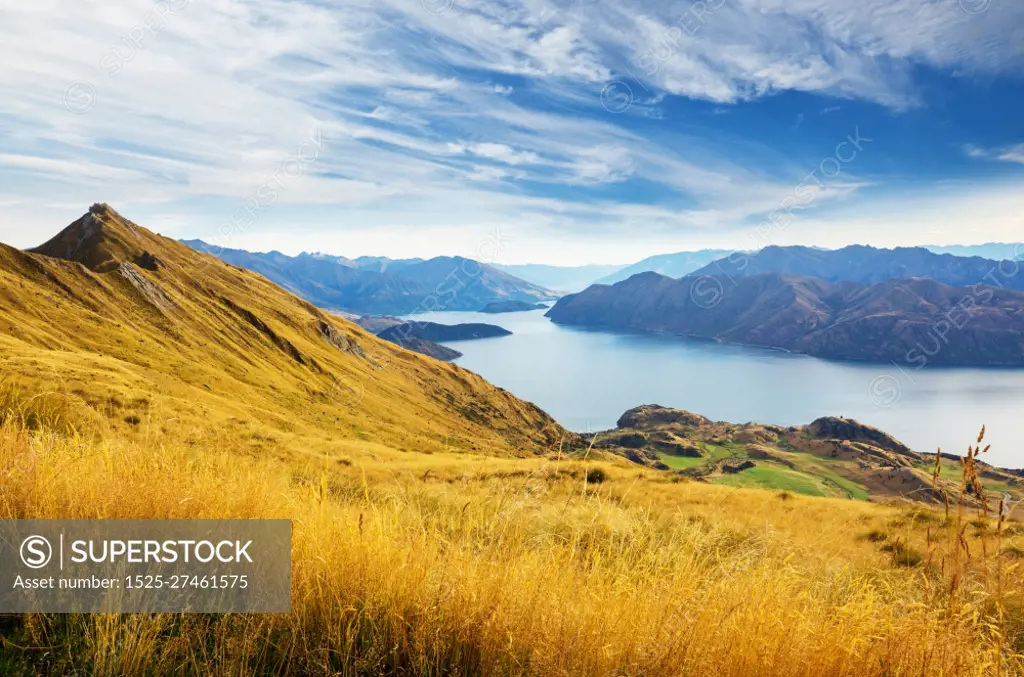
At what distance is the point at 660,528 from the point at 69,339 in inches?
2989

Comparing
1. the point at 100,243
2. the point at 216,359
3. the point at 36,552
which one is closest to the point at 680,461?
the point at 216,359

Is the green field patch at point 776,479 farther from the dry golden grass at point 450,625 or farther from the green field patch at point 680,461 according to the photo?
the dry golden grass at point 450,625

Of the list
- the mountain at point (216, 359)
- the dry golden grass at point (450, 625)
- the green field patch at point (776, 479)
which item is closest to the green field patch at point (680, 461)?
the green field patch at point (776, 479)

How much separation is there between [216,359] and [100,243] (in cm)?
5699

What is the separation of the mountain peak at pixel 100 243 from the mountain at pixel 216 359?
1.38ft

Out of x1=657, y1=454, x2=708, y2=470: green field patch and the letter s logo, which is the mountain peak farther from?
x1=657, y1=454, x2=708, y2=470: green field patch

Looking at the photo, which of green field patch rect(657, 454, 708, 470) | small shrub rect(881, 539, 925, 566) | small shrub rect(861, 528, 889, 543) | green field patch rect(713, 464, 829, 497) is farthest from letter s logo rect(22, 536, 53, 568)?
green field patch rect(657, 454, 708, 470)

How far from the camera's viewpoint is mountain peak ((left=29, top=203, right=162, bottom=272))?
375ft

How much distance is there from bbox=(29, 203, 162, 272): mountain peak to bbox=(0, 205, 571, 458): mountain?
0.42 meters

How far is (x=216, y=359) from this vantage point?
293ft

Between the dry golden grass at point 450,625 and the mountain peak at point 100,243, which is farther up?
the mountain peak at point 100,243

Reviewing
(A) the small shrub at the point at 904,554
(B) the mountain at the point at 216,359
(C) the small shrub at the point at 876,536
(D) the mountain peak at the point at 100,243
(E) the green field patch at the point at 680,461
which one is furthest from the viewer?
(E) the green field patch at the point at 680,461

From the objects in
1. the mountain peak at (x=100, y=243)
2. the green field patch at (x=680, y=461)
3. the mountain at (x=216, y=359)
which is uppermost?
the mountain peak at (x=100, y=243)

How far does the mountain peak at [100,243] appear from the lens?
4500 inches
